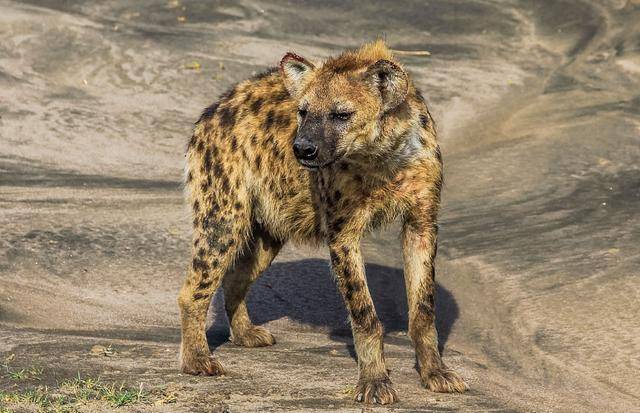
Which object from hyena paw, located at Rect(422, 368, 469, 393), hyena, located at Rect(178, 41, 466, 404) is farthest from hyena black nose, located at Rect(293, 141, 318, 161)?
hyena paw, located at Rect(422, 368, 469, 393)

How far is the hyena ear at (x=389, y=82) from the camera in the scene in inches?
220

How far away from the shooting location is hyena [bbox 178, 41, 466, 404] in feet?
18.4

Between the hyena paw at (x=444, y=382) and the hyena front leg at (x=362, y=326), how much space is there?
231mm

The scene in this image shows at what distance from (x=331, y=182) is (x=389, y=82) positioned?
59 cm

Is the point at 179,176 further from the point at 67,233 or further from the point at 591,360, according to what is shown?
the point at 591,360

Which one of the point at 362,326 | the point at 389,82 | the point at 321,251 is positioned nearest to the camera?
the point at 389,82

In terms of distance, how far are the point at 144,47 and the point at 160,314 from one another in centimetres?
658

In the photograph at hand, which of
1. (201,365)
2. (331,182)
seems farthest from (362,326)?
(201,365)

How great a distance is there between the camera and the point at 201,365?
19.8ft

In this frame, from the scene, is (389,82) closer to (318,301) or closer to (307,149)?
(307,149)

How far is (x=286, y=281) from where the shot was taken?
26.5 feet

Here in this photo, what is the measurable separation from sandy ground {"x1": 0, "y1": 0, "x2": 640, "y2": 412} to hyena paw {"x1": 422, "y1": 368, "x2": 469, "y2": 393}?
97mm

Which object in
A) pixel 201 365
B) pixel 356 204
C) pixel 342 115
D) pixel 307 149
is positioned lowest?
pixel 201 365

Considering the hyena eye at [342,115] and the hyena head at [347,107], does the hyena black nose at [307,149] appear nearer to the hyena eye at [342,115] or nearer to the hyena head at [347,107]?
the hyena head at [347,107]
